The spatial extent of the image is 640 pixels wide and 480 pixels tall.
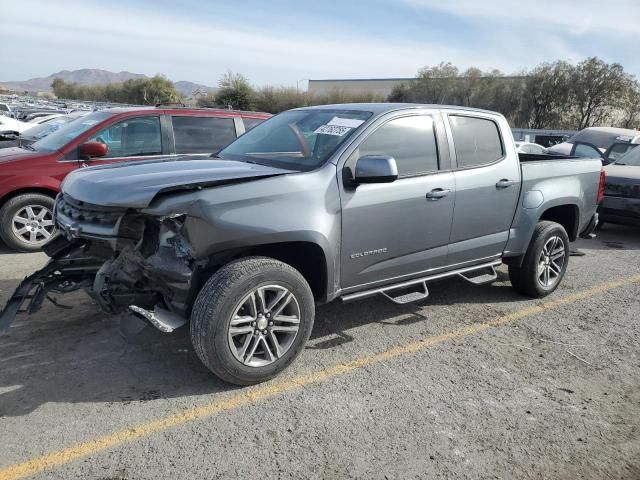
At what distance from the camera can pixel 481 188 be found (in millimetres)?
4688

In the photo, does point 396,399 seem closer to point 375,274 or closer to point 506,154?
point 375,274

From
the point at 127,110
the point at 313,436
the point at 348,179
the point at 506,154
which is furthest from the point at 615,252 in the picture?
the point at 127,110

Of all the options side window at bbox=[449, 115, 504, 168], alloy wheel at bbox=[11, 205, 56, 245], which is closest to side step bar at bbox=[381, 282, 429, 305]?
side window at bbox=[449, 115, 504, 168]

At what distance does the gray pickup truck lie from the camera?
3312mm

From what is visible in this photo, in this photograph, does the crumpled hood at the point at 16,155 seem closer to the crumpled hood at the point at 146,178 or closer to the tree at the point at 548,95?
the crumpled hood at the point at 146,178

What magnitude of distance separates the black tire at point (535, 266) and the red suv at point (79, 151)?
400cm

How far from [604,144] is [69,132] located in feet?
41.8

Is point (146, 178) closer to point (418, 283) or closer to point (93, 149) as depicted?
point (418, 283)

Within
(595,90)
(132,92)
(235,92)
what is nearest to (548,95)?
(595,90)

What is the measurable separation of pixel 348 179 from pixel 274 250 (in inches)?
29.1

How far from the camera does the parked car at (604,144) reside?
11.7 metres

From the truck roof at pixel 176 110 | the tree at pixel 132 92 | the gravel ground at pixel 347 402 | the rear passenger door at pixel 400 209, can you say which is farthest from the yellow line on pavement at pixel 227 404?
the tree at pixel 132 92

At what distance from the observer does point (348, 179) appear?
12.6 ft

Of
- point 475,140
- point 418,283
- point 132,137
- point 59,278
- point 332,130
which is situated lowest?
point 418,283
